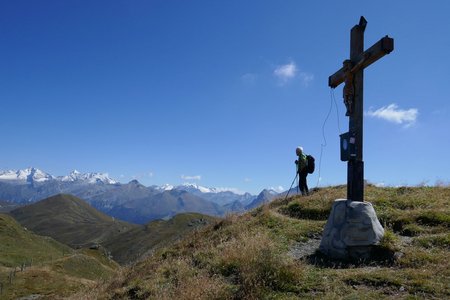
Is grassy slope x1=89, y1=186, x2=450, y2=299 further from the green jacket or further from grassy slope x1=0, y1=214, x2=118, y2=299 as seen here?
grassy slope x1=0, y1=214, x2=118, y2=299

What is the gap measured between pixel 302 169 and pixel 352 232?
1160 cm

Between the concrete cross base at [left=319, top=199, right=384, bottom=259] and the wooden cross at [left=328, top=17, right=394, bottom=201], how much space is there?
0.70m

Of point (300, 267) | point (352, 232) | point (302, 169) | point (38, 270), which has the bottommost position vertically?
point (38, 270)

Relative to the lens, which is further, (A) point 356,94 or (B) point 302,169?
(B) point 302,169

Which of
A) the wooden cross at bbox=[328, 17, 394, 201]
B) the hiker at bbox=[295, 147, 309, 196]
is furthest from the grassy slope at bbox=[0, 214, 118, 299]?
the wooden cross at bbox=[328, 17, 394, 201]

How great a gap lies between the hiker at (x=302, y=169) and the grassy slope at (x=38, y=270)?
19.4m

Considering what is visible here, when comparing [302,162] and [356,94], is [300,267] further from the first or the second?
[302,162]

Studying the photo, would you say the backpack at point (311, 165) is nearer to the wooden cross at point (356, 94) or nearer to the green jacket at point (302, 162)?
the green jacket at point (302, 162)

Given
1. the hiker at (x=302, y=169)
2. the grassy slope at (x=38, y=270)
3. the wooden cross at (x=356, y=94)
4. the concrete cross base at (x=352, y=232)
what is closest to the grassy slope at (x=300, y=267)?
the concrete cross base at (x=352, y=232)

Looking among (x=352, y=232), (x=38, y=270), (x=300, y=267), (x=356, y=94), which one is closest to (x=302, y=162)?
(x=356, y=94)

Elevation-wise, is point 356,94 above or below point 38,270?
above

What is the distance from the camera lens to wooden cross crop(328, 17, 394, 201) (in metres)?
11.9

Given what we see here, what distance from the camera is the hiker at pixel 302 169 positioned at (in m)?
22.4

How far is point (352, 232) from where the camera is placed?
431 inches
